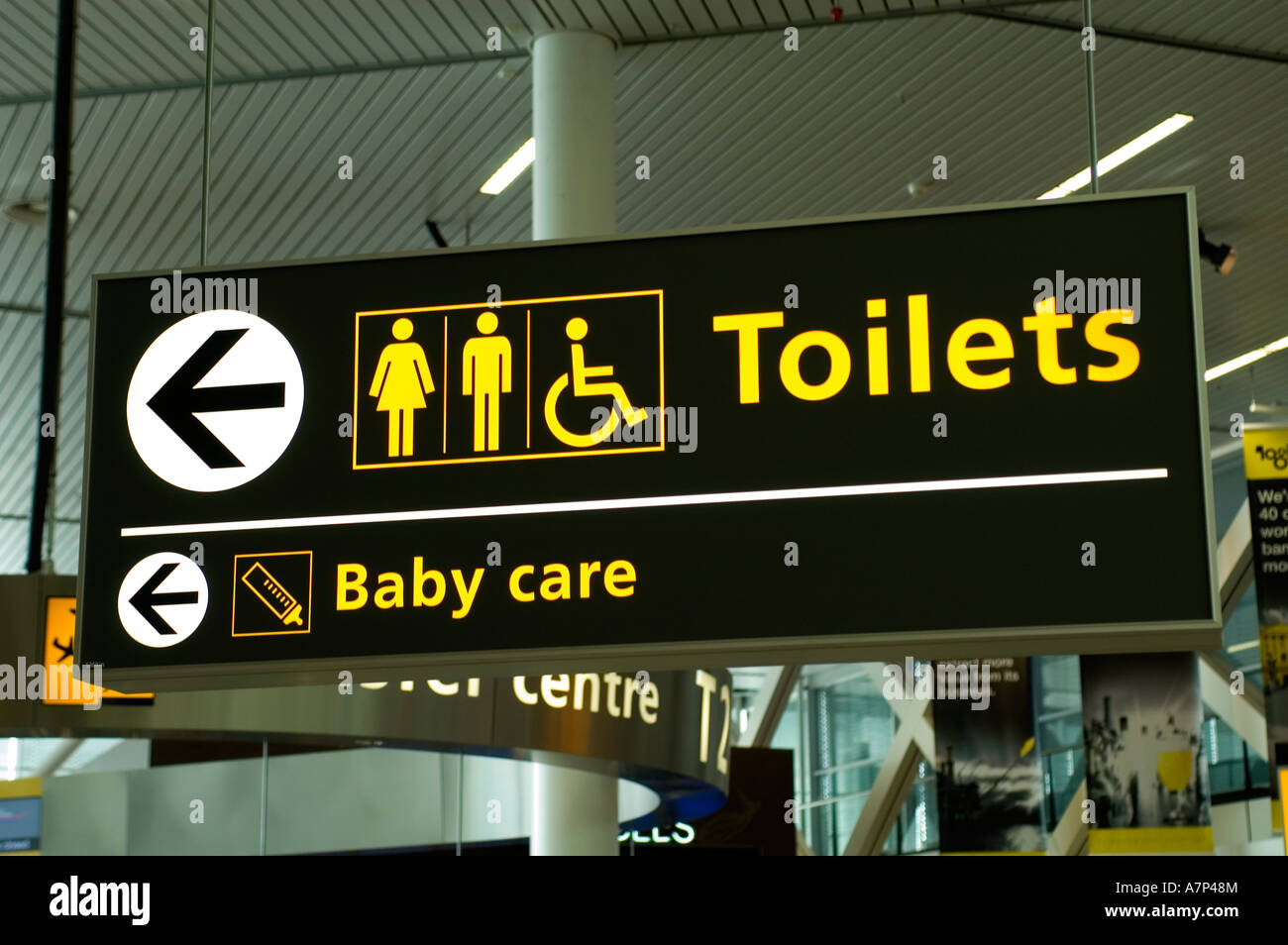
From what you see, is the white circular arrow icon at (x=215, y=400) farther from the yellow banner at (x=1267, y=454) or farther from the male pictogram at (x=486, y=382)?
the yellow banner at (x=1267, y=454)

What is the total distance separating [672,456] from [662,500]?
0.11 m

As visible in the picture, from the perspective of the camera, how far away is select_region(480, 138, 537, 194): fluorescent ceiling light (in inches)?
435

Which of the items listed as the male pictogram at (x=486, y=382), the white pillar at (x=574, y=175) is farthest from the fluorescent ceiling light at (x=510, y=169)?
the male pictogram at (x=486, y=382)

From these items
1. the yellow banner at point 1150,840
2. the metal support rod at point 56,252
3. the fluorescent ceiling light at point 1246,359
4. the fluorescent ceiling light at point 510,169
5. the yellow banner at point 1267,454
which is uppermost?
the fluorescent ceiling light at point 510,169

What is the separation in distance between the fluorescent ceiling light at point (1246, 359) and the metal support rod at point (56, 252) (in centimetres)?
→ 1187

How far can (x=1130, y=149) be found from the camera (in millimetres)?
11508

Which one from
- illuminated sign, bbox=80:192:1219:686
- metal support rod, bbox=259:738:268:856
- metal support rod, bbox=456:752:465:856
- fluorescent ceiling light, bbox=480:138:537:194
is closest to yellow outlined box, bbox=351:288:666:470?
illuminated sign, bbox=80:192:1219:686

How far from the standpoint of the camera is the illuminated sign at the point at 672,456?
3871 millimetres

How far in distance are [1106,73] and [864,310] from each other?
7.03m

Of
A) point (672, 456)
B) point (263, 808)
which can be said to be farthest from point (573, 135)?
point (263, 808)

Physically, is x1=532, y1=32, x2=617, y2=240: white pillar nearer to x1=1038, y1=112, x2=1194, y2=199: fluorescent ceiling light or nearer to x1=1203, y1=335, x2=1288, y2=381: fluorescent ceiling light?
x1=1038, y1=112, x2=1194, y2=199: fluorescent ceiling light

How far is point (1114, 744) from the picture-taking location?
1662 cm
